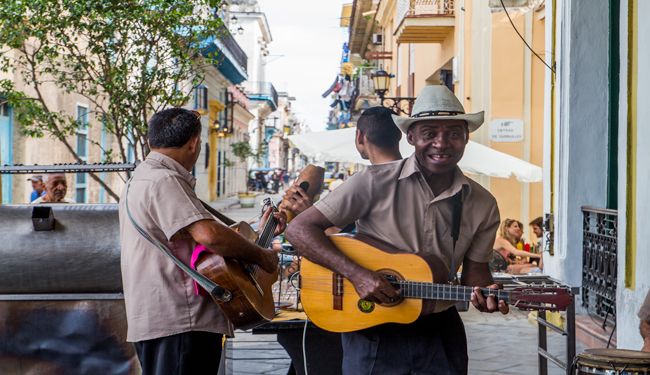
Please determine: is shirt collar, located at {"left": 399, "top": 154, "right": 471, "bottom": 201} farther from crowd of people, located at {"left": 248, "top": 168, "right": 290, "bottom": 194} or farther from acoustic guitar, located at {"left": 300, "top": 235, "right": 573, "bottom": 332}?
crowd of people, located at {"left": 248, "top": 168, "right": 290, "bottom": 194}

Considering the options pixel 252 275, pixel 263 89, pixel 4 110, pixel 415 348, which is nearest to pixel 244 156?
pixel 4 110

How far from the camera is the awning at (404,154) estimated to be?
12.3m

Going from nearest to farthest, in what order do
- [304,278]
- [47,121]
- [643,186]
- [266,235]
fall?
[304,278], [266,235], [643,186], [47,121]

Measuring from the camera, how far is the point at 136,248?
13.9ft

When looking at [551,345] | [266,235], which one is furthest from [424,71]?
[266,235]

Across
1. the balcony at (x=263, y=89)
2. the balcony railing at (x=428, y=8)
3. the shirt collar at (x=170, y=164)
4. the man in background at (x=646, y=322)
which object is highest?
the balcony at (x=263, y=89)

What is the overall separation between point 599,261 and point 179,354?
4794 mm

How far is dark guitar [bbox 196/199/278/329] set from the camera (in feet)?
13.7

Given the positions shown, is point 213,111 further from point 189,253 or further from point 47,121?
point 189,253

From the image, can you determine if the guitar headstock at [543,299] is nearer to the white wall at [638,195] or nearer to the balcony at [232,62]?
the white wall at [638,195]

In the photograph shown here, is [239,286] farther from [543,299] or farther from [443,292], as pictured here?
[543,299]

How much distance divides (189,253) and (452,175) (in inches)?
45.2

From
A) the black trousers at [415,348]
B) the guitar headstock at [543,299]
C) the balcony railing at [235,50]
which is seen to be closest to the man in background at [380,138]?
the black trousers at [415,348]

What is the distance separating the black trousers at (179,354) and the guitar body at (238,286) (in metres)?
0.16
